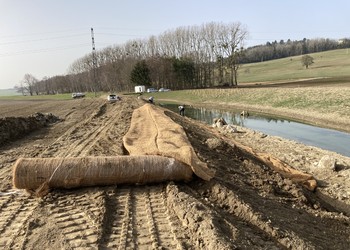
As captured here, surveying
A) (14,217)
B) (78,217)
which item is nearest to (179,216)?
(78,217)

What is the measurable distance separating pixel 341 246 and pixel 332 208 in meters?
3.91

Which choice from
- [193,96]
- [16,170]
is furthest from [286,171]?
[193,96]

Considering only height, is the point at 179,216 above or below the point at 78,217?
below

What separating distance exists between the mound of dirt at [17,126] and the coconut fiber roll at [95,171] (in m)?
8.30

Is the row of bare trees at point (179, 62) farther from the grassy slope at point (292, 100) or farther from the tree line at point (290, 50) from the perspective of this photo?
the tree line at point (290, 50)

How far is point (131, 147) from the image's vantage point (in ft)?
37.1

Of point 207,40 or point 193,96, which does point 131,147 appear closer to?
point 193,96

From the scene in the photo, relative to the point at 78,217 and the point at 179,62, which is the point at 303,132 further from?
the point at 179,62

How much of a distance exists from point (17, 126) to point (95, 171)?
11.6 metres

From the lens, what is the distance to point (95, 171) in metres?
7.75

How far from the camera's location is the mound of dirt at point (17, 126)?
620 inches

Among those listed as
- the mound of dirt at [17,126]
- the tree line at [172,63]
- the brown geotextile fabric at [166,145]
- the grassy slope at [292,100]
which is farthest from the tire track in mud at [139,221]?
the tree line at [172,63]

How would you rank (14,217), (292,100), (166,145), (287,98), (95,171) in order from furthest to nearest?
(287,98), (292,100), (166,145), (95,171), (14,217)

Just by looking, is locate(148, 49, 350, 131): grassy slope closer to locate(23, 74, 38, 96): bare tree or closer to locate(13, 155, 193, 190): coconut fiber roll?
locate(13, 155, 193, 190): coconut fiber roll
